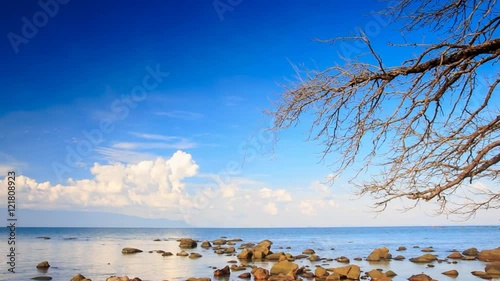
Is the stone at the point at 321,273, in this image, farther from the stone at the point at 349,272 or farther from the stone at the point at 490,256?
the stone at the point at 490,256

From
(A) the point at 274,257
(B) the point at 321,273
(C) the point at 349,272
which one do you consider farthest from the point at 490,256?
(B) the point at 321,273

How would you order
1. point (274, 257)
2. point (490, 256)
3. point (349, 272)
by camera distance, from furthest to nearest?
point (274, 257) → point (490, 256) → point (349, 272)

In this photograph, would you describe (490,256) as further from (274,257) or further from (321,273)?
(321,273)

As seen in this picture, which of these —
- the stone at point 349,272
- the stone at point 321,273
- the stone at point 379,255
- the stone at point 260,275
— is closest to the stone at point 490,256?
the stone at point 379,255

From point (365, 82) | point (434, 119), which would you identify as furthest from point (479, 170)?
point (365, 82)

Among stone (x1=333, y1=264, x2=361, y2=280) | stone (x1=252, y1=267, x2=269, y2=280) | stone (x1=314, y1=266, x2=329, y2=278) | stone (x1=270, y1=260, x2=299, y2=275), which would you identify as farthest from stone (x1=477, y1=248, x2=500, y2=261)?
stone (x1=252, y1=267, x2=269, y2=280)

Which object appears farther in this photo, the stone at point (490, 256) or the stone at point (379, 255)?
the stone at point (379, 255)

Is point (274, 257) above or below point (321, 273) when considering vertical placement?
above

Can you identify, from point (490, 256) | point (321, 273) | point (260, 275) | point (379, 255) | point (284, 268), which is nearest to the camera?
point (260, 275)

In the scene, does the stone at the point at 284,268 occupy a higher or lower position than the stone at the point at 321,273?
higher

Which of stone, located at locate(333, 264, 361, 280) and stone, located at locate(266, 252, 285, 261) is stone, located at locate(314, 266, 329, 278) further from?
stone, located at locate(266, 252, 285, 261)

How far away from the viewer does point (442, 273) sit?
24.0 metres

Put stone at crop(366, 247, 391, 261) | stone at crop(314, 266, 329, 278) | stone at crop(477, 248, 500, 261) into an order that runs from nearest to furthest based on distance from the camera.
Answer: stone at crop(314, 266, 329, 278)
stone at crop(477, 248, 500, 261)
stone at crop(366, 247, 391, 261)

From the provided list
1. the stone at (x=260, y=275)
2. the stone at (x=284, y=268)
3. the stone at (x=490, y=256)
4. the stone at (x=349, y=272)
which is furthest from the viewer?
the stone at (x=490, y=256)
